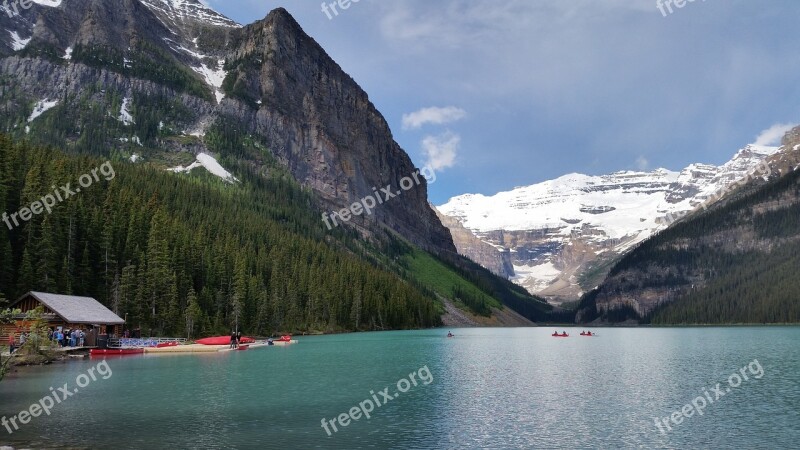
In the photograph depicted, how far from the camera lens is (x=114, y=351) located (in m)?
75.7

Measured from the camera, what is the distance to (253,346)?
329ft

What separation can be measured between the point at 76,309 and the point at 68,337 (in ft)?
11.6

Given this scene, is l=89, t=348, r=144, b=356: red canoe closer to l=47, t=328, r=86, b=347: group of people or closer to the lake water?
l=47, t=328, r=86, b=347: group of people

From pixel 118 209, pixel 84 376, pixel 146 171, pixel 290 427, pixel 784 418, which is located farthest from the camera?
pixel 146 171

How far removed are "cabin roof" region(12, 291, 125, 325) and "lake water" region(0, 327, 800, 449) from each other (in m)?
8.86

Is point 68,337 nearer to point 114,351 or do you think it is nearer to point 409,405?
point 114,351

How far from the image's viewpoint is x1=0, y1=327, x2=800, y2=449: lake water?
2991cm

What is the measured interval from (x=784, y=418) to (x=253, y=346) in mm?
80970

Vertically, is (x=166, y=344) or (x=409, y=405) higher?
(x=166, y=344)

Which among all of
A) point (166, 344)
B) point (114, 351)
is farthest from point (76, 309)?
point (166, 344)

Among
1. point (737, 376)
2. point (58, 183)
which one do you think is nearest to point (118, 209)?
point (58, 183)

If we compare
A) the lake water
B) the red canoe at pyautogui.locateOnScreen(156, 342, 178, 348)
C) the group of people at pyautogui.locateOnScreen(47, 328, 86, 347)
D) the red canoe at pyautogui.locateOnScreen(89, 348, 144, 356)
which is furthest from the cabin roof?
the lake water

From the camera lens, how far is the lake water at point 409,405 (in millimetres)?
29906

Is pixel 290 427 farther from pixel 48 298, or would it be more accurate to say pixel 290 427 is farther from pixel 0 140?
pixel 0 140
